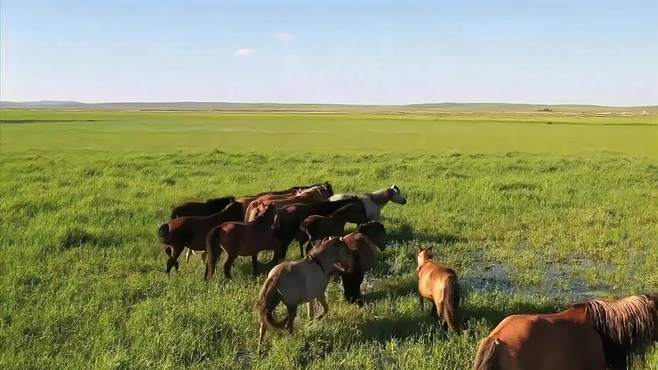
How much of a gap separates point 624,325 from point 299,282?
2.99 meters

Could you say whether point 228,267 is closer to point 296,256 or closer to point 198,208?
point 296,256

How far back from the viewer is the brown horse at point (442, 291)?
5.91 metres

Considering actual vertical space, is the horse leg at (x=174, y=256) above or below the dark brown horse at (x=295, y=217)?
below

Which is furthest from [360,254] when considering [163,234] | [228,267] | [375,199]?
[375,199]

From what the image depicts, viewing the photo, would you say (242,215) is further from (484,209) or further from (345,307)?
(484,209)

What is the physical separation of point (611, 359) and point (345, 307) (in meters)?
3.09

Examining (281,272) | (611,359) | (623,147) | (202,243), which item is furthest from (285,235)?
(623,147)

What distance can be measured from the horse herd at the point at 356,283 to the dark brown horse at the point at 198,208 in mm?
17

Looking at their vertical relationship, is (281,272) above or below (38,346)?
above

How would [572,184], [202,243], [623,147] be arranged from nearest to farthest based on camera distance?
[202,243]
[572,184]
[623,147]

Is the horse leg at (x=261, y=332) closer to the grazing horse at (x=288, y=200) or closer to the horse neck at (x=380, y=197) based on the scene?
the grazing horse at (x=288, y=200)

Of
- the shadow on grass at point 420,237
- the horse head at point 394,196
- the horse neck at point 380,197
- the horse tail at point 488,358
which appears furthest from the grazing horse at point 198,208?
the horse tail at point 488,358

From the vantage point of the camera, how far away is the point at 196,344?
577 centimetres

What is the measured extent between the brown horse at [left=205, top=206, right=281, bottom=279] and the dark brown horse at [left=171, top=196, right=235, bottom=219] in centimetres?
203
